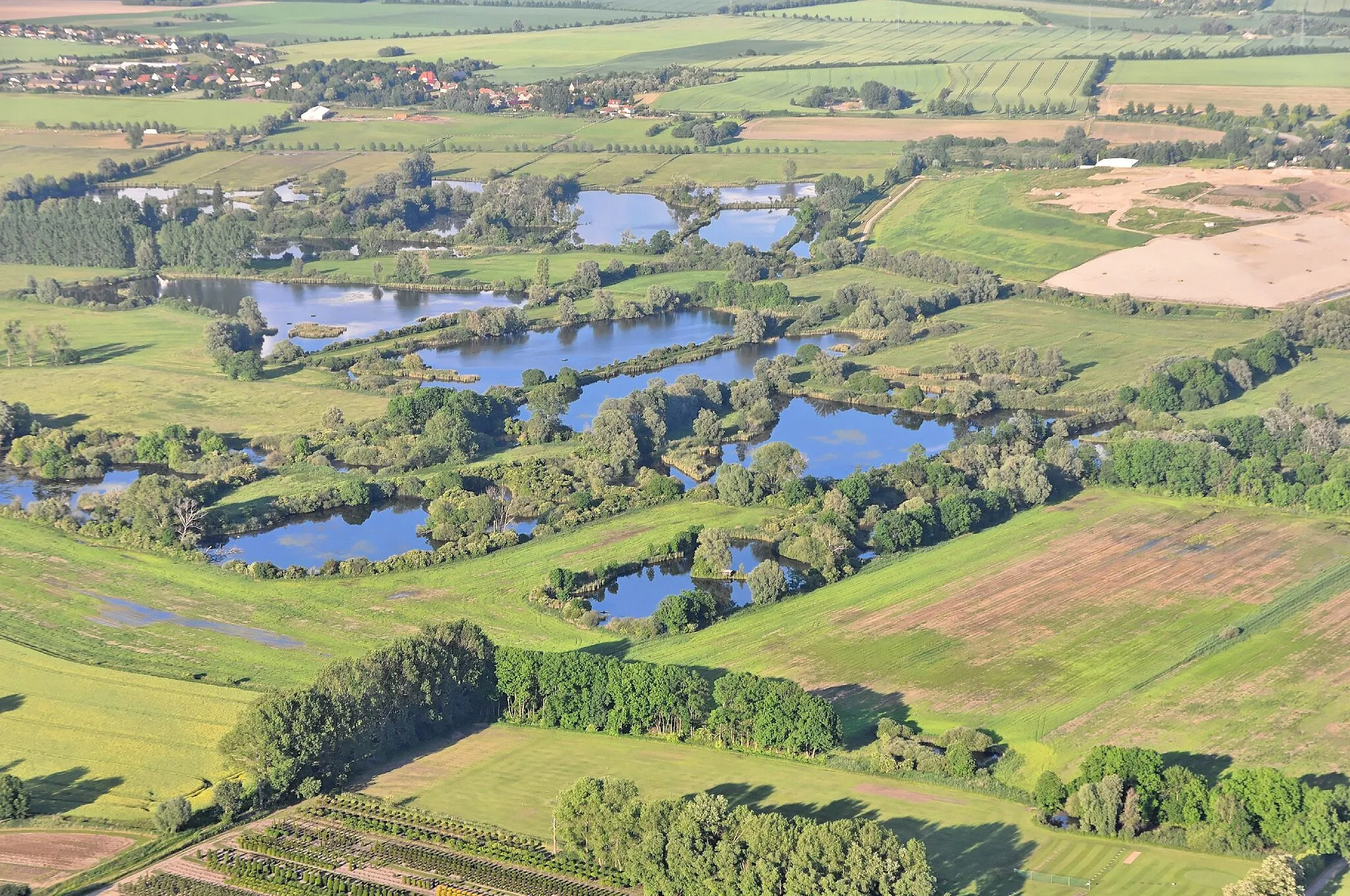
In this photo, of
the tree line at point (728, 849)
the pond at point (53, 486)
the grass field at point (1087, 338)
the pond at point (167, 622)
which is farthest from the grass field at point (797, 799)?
the grass field at point (1087, 338)

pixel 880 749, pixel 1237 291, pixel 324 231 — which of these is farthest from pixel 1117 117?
pixel 880 749

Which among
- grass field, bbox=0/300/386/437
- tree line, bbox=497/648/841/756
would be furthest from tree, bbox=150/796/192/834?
grass field, bbox=0/300/386/437

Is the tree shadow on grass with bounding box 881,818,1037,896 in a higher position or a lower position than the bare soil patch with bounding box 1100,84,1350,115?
lower

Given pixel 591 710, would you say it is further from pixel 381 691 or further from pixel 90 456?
pixel 90 456

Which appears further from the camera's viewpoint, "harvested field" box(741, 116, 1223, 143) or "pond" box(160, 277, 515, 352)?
"harvested field" box(741, 116, 1223, 143)

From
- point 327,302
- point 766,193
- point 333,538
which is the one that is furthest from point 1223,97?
point 333,538

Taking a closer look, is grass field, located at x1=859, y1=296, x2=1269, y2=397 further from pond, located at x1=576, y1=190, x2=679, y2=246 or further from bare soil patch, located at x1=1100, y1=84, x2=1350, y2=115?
bare soil patch, located at x1=1100, y1=84, x2=1350, y2=115

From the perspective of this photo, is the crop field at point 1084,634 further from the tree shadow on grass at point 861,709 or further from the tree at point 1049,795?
the tree at point 1049,795
